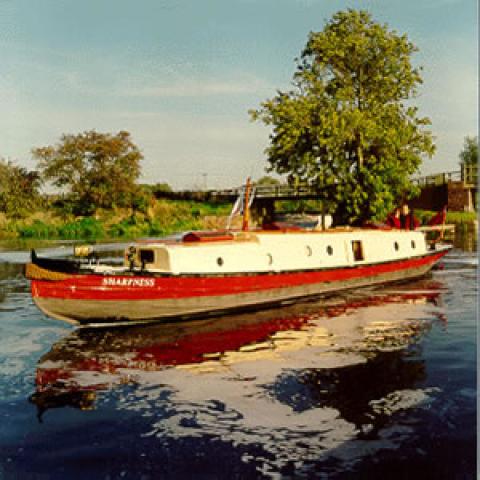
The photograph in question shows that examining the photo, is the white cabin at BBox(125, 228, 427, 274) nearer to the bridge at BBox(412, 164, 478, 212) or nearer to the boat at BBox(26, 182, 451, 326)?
the boat at BBox(26, 182, 451, 326)

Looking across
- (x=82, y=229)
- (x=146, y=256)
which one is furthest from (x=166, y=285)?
(x=82, y=229)

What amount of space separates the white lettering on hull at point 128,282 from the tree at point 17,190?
60.3 meters

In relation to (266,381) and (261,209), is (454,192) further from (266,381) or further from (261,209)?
(266,381)

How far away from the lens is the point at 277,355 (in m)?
14.9

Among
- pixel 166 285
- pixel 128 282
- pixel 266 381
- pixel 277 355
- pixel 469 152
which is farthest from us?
pixel 469 152

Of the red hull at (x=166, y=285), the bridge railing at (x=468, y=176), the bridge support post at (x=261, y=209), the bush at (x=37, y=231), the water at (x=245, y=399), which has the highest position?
the bridge railing at (x=468, y=176)

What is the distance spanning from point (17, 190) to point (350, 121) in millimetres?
54370

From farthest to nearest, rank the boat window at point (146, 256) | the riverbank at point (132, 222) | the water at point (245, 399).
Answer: the riverbank at point (132, 222)
the boat window at point (146, 256)
the water at point (245, 399)

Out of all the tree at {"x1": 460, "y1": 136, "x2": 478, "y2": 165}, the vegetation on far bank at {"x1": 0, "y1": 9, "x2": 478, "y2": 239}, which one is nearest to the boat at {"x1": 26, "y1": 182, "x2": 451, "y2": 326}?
the vegetation on far bank at {"x1": 0, "y1": 9, "x2": 478, "y2": 239}

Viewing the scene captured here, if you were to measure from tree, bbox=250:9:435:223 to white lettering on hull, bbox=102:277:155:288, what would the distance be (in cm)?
1794

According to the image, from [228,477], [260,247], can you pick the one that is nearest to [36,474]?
[228,477]

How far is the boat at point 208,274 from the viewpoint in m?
17.6

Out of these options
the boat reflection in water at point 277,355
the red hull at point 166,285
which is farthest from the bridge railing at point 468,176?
the boat reflection in water at point 277,355

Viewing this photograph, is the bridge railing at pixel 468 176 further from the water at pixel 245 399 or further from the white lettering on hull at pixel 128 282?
the white lettering on hull at pixel 128 282
